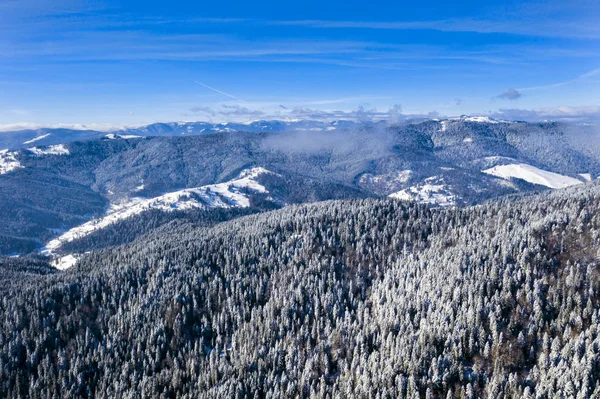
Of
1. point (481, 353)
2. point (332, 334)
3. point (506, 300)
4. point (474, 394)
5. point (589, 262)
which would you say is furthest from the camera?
point (332, 334)

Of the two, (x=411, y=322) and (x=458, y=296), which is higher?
(x=458, y=296)

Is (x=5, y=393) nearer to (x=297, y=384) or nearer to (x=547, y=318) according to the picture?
(x=297, y=384)

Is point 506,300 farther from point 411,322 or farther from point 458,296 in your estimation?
point 411,322

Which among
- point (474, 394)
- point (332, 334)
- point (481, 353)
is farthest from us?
point (332, 334)

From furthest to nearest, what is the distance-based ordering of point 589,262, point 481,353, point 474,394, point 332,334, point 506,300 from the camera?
point 332,334 → point 589,262 → point 506,300 → point 481,353 → point 474,394

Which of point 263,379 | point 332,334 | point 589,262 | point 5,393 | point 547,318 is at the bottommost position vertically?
point 5,393

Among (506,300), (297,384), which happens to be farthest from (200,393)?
(506,300)

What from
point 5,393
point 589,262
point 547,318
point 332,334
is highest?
point 589,262

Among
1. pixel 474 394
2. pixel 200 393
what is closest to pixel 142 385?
pixel 200 393

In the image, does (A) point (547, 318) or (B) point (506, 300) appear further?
(B) point (506, 300)
